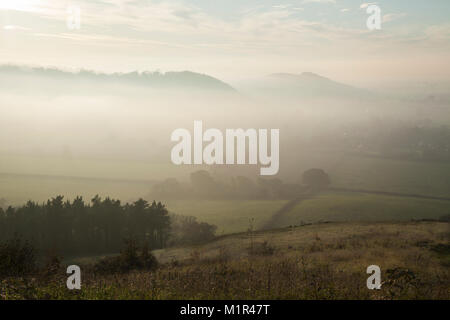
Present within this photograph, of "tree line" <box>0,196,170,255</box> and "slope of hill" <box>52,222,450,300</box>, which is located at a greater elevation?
"slope of hill" <box>52,222,450,300</box>

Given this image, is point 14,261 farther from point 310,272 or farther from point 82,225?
point 82,225

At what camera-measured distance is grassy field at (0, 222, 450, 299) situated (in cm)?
1299

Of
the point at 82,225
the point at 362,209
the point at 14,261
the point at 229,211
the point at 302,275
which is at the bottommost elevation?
the point at 229,211

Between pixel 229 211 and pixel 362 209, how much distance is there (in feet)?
121

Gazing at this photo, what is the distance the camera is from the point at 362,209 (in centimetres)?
9894

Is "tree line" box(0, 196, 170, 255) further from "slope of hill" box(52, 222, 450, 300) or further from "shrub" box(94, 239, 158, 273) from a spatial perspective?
"shrub" box(94, 239, 158, 273)

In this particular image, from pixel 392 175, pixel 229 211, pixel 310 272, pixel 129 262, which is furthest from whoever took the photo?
pixel 392 175

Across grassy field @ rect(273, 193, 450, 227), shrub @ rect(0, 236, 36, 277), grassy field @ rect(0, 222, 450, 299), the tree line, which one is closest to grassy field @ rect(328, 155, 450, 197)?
grassy field @ rect(273, 193, 450, 227)

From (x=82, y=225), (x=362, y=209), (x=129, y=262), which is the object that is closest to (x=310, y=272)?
(x=129, y=262)

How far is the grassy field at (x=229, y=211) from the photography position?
293 ft

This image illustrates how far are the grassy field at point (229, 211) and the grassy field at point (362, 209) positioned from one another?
20.8ft

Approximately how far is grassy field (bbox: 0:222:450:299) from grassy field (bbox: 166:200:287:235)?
178 ft

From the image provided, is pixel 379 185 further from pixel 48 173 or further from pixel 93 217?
pixel 48 173
